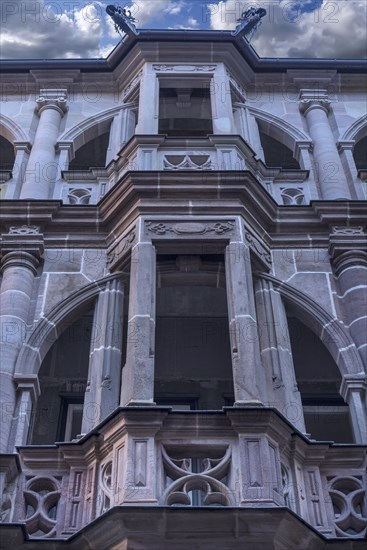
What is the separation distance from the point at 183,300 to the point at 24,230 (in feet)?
9.68

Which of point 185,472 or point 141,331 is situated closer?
point 185,472

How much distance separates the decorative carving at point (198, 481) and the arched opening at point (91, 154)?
28.6ft

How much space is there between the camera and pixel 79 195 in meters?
13.8

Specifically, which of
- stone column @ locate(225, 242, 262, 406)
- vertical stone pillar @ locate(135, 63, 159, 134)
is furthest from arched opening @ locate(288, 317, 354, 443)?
vertical stone pillar @ locate(135, 63, 159, 134)

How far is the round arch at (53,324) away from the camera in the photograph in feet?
35.7

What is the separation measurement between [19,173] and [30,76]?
3.00 m

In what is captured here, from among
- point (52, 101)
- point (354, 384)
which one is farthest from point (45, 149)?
point (354, 384)

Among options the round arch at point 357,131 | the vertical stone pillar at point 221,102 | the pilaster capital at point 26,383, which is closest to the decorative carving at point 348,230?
the vertical stone pillar at point 221,102

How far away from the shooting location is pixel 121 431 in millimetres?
8992

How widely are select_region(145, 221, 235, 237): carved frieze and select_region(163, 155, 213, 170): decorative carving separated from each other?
4.93ft

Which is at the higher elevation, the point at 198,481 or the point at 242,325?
the point at 242,325

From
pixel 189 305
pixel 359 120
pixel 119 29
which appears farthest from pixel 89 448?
pixel 119 29

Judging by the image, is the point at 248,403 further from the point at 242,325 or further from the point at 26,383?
the point at 26,383

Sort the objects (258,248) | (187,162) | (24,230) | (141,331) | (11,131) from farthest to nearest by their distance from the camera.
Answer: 1. (11,131)
2. (187,162)
3. (24,230)
4. (258,248)
5. (141,331)
